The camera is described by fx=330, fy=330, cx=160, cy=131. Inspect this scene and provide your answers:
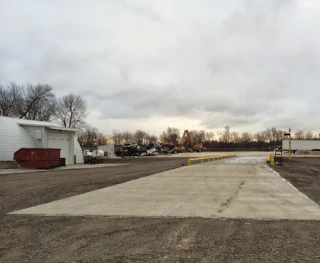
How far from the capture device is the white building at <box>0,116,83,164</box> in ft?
107

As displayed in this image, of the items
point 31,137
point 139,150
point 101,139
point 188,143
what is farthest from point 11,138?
point 101,139

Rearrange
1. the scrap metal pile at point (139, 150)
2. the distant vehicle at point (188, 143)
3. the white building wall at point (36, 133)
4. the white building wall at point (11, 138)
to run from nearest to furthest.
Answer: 1. the white building wall at point (11, 138)
2. the white building wall at point (36, 133)
3. the scrap metal pile at point (139, 150)
4. the distant vehicle at point (188, 143)

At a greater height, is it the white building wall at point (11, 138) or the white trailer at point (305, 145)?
the white building wall at point (11, 138)

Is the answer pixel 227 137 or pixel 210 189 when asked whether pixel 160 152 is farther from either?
pixel 227 137

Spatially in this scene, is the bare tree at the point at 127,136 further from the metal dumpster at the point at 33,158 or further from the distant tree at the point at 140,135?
the metal dumpster at the point at 33,158

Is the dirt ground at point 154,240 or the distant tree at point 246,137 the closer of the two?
the dirt ground at point 154,240

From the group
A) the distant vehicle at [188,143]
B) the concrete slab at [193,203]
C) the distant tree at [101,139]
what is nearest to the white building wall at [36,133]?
the concrete slab at [193,203]

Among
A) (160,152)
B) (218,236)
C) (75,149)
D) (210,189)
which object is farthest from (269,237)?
(160,152)

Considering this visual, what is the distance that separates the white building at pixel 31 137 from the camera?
107ft

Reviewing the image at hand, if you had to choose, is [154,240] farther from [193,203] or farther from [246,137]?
[246,137]

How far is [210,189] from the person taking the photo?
41.7 feet

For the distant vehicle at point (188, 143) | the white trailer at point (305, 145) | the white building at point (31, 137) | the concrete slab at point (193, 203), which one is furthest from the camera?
the distant vehicle at point (188, 143)

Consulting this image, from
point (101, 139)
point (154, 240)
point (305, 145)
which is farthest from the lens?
point (101, 139)

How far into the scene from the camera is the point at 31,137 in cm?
3566
